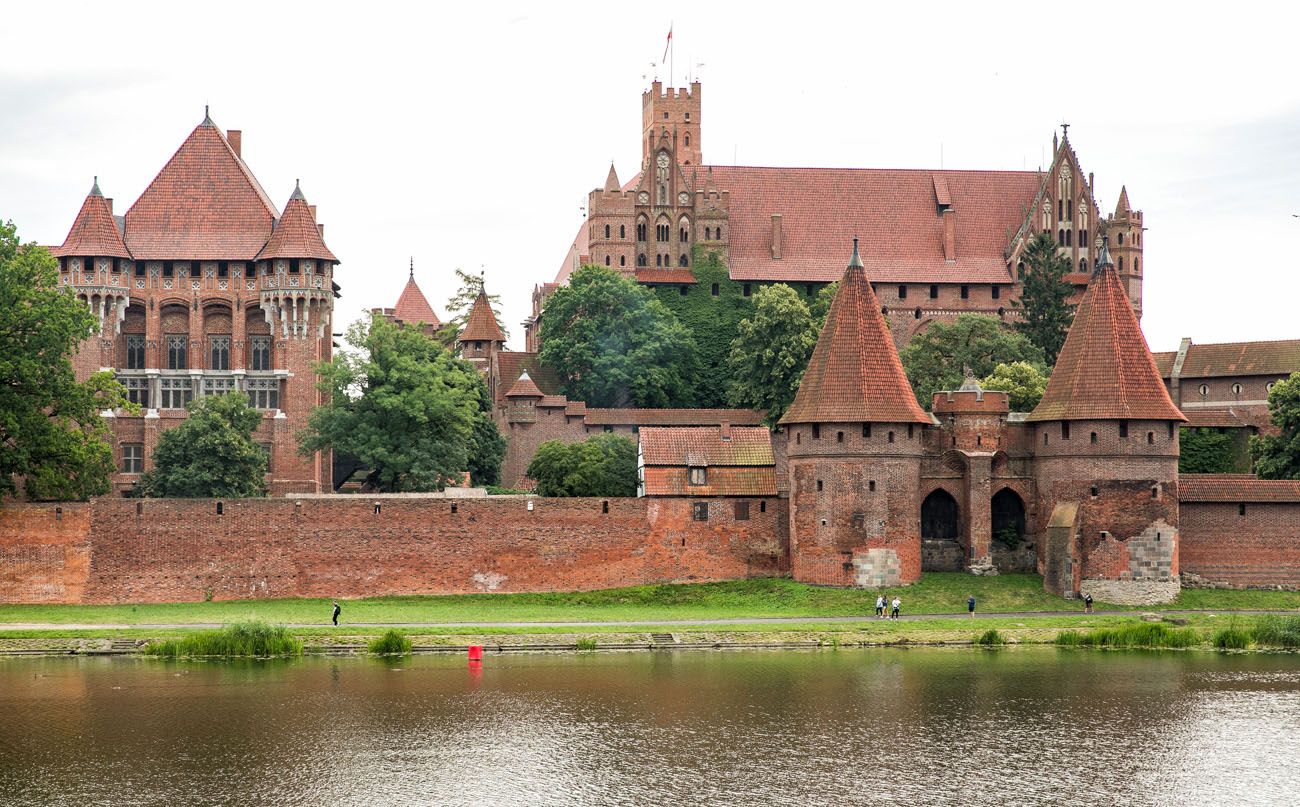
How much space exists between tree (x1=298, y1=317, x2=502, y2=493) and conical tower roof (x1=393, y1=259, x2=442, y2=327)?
41.7 meters

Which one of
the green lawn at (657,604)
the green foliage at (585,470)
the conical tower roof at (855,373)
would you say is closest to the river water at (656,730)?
the green lawn at (657,604)

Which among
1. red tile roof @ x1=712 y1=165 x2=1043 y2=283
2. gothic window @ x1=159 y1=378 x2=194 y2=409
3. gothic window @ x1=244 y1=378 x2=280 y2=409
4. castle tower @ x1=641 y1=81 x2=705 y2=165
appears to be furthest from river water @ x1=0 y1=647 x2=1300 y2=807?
castle tower @ x1=641 y1=81 x2=705 y2=165

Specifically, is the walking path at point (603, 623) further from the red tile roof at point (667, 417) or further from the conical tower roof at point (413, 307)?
the conical tower roof at point (413, 307)

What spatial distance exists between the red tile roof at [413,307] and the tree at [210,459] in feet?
144

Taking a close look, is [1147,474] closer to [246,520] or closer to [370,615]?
[370,615]

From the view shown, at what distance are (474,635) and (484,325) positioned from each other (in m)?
36.7

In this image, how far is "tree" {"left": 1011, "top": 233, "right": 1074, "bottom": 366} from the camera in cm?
7981

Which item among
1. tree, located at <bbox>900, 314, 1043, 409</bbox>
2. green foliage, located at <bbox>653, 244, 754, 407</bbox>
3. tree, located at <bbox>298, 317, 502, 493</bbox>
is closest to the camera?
tree, located at <bbox>298, 317, 502, 493</bbox>

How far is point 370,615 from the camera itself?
48969mm

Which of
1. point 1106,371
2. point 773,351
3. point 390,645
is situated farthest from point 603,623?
point 773,351

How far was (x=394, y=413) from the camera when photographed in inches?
2359

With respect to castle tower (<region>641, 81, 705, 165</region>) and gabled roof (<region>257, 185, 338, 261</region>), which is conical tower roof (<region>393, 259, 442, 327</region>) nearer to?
castle tower (<region>641, 81, 705, 165</region>)

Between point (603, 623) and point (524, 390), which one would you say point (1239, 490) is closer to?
point (603, 623)

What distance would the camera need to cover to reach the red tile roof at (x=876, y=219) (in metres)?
85.4
